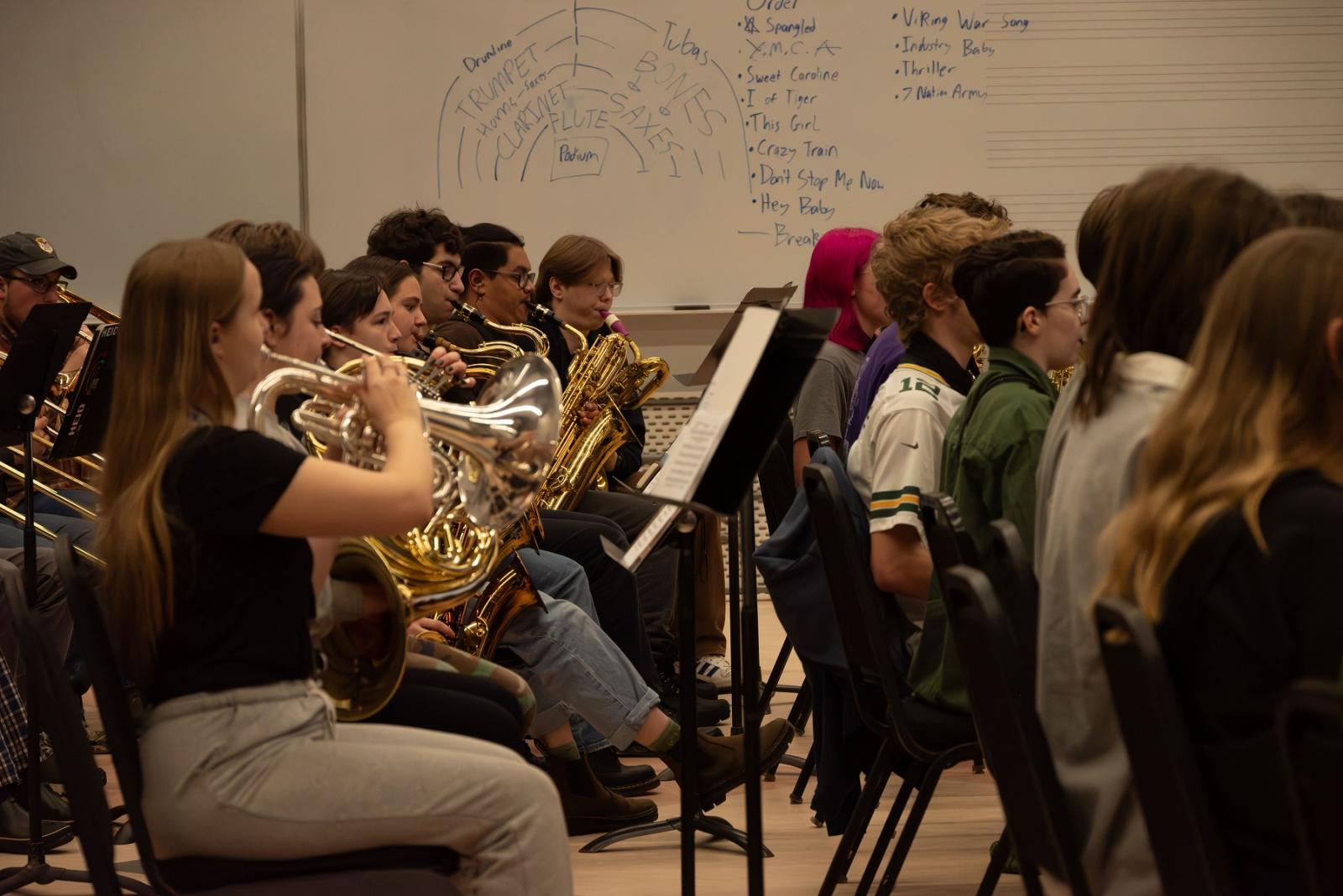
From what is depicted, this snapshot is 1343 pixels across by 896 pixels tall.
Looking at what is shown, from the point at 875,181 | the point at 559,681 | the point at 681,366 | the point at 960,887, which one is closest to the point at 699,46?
the point at 875,181

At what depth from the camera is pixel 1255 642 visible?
1.31 m

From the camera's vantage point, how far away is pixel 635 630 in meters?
3.71

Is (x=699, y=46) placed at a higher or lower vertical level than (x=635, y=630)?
higher

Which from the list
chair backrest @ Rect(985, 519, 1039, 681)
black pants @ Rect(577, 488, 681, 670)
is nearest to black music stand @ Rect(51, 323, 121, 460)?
black pants @ Rect(577, 488, 681, 670)

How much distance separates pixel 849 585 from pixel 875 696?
0.97ft

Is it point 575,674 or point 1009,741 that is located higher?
point 1009,741

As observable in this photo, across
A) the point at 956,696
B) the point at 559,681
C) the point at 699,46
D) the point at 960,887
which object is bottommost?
the point at 960,887

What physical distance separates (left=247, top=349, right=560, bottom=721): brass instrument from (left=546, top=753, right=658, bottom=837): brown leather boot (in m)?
1.03

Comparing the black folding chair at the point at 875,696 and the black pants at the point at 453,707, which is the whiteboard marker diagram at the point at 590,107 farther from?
the black pants at the point at 453,707

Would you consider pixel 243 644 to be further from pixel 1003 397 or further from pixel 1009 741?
pixel 1003 397

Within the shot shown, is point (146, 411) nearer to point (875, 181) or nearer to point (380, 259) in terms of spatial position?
point (380, 259)

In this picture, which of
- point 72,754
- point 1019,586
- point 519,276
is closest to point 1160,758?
point 1019,586

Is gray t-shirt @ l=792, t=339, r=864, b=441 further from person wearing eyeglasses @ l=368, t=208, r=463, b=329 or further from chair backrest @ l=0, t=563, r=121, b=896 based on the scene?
chair backrest @ l=0, t=563, r=121, b=896

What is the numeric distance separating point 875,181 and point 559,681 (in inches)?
131
